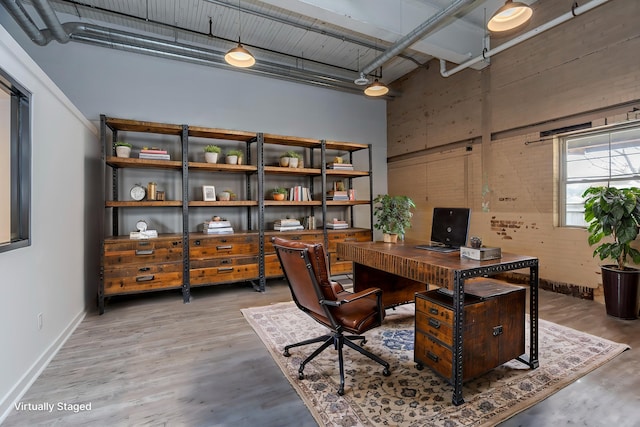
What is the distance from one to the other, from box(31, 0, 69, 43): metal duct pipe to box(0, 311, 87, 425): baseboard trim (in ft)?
10.7

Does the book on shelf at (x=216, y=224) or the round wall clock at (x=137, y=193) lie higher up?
the round wall clock at (x=137, y=193)

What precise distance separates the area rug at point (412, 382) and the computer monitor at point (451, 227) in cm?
95

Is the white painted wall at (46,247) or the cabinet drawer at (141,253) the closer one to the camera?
the white painted wall at (46,247)

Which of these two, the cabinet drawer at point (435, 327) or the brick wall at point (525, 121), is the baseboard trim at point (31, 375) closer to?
the cabinet drawer at point (435, 327)

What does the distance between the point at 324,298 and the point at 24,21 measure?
4.36 m

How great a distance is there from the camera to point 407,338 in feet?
9.19

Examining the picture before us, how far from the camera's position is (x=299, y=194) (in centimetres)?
513

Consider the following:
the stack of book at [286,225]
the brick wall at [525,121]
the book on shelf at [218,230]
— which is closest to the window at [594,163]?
the brick wall at [525,121]

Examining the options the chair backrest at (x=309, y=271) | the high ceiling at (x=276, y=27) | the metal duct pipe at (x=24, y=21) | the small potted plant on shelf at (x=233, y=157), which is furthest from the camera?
the small potted plant on shelf at (x=233, y=157)

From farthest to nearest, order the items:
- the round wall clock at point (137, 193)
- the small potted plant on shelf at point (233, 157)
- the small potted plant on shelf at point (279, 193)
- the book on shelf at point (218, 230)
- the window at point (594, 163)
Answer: the small potted plant on shelf at point (279, 193) → the small potted plant on shelf at point (233, 157) → the book on shelf at point (218, 230) → the round wall clock at point (137, 193) → the window at point (594, 163)

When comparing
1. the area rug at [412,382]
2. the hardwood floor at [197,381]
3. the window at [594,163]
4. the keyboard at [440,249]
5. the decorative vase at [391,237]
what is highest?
the window at [594,163]

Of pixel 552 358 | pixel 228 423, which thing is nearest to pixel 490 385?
pixel 552 358

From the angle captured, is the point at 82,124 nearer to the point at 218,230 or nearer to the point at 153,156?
the point at 153,156

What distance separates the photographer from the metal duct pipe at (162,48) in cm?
397
